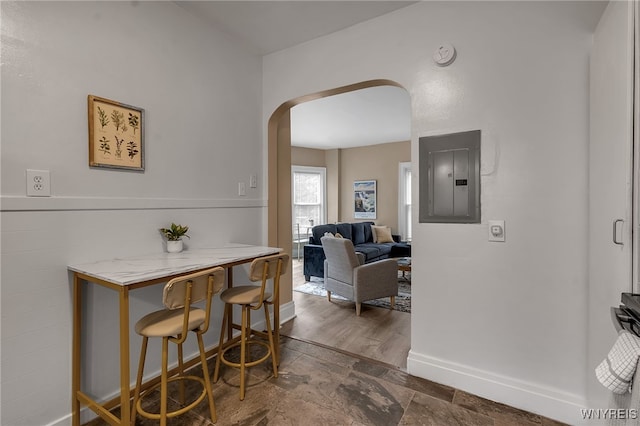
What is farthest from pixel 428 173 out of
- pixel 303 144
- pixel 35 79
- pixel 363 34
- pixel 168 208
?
pixel 303 144

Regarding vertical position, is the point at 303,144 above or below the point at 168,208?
above

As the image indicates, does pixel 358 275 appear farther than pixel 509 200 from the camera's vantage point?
Yes

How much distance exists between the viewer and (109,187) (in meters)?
1.86

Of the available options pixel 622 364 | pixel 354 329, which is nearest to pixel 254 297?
pixel 354 329

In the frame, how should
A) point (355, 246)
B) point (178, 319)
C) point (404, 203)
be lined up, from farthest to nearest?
1. point (404, 203)
2. point (355, 246)
3. point (178, 319)

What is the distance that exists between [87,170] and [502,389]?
2.82 m

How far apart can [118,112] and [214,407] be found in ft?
6.10

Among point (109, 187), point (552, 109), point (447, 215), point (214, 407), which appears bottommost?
point (214, 407)

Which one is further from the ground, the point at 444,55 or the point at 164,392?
the point at 444,55

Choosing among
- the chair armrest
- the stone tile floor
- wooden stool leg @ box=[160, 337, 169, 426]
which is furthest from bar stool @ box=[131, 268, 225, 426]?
the chair armrest

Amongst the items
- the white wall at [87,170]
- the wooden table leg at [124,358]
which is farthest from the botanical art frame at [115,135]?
the wooden table leg at [124,358]

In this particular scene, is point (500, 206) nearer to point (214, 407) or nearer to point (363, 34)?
point (363, 34)

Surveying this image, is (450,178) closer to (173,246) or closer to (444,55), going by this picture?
(444,55)

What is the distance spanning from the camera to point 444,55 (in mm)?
2008
